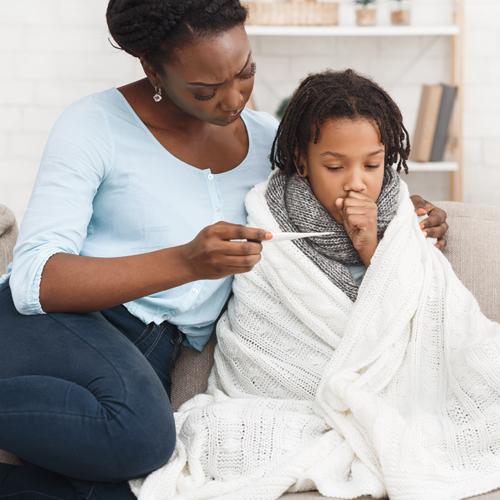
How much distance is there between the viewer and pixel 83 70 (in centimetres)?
359

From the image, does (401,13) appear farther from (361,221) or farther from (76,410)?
(76,410)

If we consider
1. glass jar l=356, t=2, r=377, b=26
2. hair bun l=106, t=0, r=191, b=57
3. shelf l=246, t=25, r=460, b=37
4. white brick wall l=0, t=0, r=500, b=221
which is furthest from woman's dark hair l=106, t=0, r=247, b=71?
white brick wall l=0, t=0, r=500, b=221

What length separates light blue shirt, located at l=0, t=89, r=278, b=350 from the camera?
1.58 m

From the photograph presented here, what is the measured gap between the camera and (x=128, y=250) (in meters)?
1.72

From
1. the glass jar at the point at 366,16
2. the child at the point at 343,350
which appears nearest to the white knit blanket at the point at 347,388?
the child at the point at 343,350

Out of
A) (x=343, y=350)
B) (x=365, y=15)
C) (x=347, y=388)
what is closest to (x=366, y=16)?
(x=365, y=15)

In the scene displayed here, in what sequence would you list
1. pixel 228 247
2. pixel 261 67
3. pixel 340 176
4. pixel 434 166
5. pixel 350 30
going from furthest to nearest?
pixel 261 67, pixel 434 166, pixel 350 30, pixel 340 176, pixel 228 247

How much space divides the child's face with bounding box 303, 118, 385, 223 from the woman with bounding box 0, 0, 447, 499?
17 centimetres

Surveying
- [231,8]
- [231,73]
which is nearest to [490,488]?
[231,73]

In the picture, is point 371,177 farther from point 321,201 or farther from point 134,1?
point 134,1

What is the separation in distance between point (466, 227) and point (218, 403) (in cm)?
66

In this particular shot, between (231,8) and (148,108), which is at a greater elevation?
(231,8)

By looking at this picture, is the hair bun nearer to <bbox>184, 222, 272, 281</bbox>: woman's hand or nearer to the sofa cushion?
<bbox>184, 222, 272, 281</bbox>: woman's hand

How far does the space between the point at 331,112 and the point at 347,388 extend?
524 millimetres
